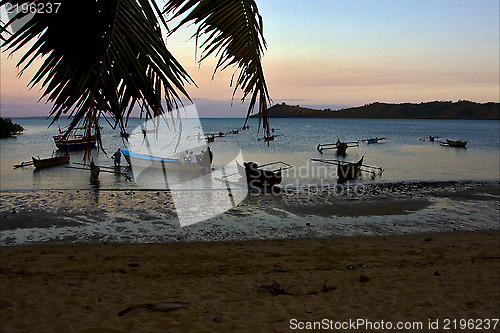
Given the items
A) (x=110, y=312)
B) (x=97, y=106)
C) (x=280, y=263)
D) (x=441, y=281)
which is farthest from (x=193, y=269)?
A: (x=97, y=106)

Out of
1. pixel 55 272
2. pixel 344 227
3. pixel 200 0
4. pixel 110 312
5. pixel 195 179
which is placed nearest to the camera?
pixel 200 0

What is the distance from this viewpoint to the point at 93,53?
1.56m

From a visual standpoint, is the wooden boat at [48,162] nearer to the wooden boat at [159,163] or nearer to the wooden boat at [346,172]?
the wooden boat at [159,163]

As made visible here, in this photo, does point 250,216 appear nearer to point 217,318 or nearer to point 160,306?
point 160,306

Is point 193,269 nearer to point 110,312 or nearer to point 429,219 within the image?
point 110,312

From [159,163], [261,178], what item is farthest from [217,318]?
[159,163]

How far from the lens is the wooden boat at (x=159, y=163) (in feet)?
78.5

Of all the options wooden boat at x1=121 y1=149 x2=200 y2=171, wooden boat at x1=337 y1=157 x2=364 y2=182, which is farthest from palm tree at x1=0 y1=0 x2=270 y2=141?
wooden boat at x1=121 y1=149 x2=200 y2=171

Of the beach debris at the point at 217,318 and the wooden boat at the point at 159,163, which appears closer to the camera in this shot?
the beach debris at the point at 217,318

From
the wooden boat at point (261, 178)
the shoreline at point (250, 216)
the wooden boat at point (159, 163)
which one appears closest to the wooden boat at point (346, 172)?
the shoreline at point (250, 216)

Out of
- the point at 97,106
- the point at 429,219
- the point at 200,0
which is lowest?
the point at 429,219

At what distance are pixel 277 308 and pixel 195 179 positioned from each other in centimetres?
1722

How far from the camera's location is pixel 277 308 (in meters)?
5.06

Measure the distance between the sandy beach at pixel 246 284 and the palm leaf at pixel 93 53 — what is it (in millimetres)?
3595
